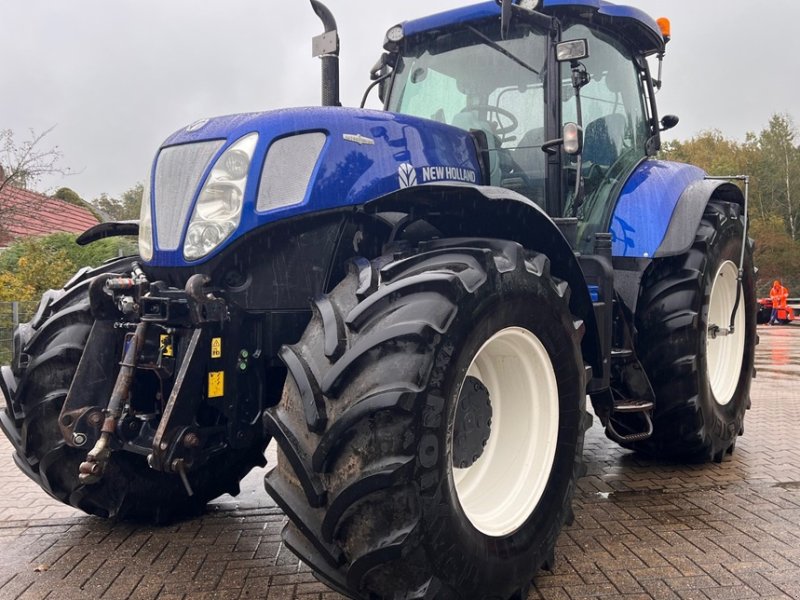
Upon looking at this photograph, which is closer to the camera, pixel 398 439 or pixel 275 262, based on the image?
pixel 398 439

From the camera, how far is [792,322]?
21.8m

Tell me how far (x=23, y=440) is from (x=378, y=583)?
6.27 ft

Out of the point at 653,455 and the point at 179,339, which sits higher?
the point at 179,339

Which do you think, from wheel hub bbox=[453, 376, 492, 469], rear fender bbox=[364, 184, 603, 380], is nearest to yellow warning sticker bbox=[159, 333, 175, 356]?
rear fender bbox=[364, 184, 603, 380]

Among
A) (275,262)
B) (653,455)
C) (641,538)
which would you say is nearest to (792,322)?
(653,455)

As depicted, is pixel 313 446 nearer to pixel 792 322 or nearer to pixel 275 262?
pixel 275 262

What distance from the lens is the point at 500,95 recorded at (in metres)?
4.02

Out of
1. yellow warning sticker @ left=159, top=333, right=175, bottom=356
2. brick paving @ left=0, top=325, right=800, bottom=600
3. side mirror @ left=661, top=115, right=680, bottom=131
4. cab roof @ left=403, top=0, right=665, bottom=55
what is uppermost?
cab roof @ left=403, top=0, right=665, bottom=55

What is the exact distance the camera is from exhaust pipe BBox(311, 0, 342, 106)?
12.4 ft

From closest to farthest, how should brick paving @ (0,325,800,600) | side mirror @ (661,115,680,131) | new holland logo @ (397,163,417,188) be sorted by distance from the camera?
1. brick paving @ (0,325,800,600)
2. new holland logo @ (397,163,417,188)
3. side mirror @ (661,115,680,131)

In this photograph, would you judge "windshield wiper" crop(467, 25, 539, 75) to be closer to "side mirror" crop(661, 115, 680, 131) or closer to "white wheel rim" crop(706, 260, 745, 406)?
"side mirror" crop(661, 115, 680, 131)

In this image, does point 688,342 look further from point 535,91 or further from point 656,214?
point 535,91

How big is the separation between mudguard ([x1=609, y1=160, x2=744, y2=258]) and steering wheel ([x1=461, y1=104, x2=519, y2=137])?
833 mm

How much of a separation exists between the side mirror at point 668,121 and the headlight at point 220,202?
336 centimetres
